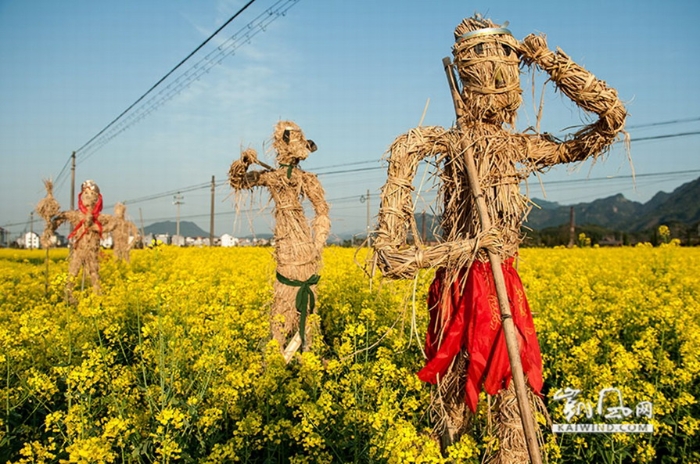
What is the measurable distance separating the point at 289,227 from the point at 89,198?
515cm

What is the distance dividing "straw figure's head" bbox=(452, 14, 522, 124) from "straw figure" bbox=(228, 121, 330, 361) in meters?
2.34

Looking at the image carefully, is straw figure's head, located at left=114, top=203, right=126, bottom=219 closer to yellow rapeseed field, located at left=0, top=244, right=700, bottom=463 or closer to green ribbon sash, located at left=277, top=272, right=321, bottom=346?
yellow rapeseed field, located at left=0, top=244, right=700, bottom=463

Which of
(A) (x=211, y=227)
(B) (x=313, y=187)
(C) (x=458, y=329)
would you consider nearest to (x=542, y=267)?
(B) (x=313, y=187)

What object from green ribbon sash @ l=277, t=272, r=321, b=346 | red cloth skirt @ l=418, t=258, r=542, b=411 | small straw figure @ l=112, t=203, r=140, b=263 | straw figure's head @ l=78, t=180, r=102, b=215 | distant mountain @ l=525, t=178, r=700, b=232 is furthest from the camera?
distant mountain @ l=525, t=178, r=700, b=232

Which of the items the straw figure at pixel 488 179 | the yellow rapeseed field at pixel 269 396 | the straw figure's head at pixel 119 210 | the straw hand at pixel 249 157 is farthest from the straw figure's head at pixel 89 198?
the straw figure at pixel 488 179

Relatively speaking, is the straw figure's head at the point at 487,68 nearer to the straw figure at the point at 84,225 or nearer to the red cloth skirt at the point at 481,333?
the red cloth skirt at the point at 481,333

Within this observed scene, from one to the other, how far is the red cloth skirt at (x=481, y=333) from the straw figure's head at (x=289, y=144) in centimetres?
245

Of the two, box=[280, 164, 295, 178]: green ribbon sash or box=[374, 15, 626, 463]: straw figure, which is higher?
box=[280, 164, 295, 178]: green ribbon sash

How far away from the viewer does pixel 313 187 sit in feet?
15.7

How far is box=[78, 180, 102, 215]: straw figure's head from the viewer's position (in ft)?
26.6

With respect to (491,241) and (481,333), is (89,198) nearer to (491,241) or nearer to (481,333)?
(481,333)

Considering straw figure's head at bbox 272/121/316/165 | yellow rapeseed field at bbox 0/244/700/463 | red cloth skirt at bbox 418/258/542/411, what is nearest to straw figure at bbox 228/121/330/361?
straw figure's head at bbox 272/121/316/165

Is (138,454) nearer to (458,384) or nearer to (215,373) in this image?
(215,373)

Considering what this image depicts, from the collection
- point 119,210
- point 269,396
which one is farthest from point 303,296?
point 119,210
